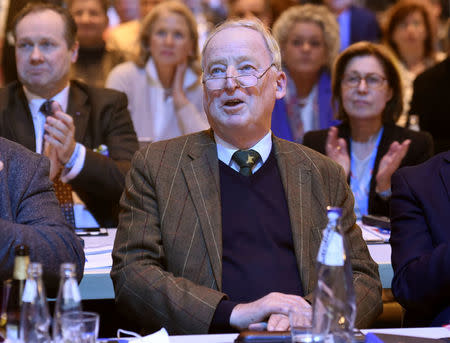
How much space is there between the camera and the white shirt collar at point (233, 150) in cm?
232

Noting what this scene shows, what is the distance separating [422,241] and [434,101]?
2.55 m

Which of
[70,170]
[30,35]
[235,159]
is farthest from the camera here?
[30,35]

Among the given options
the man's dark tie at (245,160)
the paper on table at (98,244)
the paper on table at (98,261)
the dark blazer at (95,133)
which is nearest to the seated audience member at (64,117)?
the dark blazer at (95,133)

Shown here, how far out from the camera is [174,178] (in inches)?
88.1

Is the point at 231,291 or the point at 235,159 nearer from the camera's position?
the point at 231,291

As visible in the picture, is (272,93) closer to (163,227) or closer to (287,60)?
(163,227)

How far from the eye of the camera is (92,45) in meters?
4.95

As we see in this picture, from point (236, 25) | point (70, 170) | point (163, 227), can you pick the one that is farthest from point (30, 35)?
point (163, 227)

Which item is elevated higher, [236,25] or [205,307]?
[236,25]

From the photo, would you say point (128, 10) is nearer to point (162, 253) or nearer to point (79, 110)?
point (79, 110)

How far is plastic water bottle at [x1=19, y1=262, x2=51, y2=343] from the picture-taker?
147cm

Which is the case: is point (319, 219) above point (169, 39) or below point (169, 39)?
below

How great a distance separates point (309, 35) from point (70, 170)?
2.06 metres

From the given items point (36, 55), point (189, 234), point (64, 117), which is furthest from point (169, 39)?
point (189, 234)
